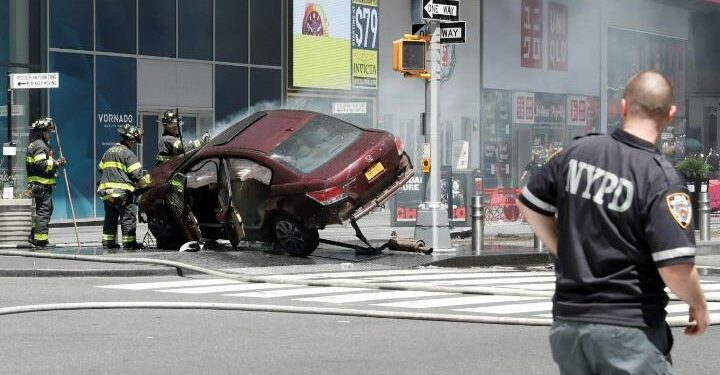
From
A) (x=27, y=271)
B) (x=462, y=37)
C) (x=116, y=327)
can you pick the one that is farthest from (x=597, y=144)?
(x=462, y=37)

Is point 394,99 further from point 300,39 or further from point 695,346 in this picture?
point 695,346

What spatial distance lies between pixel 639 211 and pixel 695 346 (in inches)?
208

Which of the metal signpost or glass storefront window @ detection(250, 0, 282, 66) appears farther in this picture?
glass storefront window @ detection(250, 0, 282, 66)

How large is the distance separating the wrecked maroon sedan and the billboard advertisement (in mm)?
16640

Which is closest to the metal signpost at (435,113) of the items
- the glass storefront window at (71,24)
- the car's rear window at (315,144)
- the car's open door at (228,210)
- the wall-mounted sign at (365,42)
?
the car's rear window at (315,144)

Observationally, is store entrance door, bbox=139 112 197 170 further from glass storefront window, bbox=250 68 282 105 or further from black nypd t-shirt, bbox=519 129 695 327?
black nypd t-shirt, bbox=519 129 695 327

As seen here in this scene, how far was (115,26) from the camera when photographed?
29047 mm

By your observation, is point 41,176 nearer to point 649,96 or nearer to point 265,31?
point 649,96

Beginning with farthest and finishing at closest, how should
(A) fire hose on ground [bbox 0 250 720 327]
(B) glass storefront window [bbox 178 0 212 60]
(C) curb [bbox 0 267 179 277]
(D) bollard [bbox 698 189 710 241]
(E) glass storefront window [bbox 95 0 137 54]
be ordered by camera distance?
(B) glass storefront window [bbox 178 0 212 60], (E) glass storefront window [bbox 95 0 137 54], (D) bollard [bbox 698 189 710 241], (C) curb [bbox 0 267 179 277], (A) fire hose on ground [bbox 0 250 720 327]

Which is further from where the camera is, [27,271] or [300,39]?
[300,39]

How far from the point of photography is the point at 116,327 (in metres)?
10.1

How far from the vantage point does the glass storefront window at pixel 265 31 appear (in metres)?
32.9

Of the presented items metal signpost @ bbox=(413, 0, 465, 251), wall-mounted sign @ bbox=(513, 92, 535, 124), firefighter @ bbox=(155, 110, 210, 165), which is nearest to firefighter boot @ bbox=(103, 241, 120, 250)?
firefighter @ bbox=(155, 110, 210, 165)

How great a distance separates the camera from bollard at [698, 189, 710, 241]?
22.5 meters
